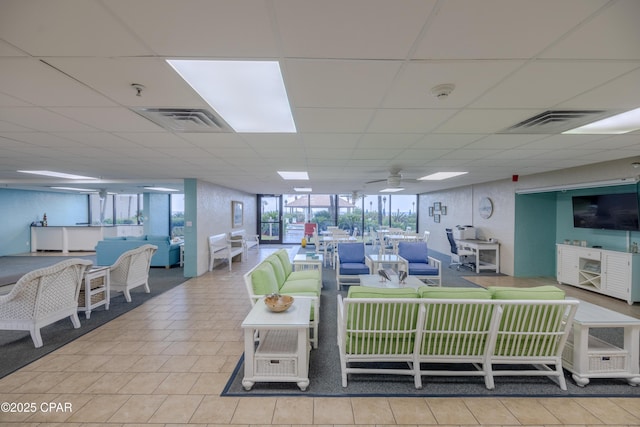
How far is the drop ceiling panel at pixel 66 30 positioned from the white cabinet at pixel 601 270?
6873 mm

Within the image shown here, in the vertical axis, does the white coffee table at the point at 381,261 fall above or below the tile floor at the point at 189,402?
above

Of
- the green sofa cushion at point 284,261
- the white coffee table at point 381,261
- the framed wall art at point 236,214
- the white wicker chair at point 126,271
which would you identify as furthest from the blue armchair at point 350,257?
the framed wall art at point 236,214

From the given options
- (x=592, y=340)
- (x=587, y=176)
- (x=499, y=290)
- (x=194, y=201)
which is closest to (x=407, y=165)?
(x=499, y=290)

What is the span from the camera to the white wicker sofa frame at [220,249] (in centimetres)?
710

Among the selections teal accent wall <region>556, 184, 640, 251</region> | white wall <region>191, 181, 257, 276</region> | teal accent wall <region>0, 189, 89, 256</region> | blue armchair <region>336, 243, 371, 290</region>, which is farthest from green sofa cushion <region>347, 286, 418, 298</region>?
teal accent wall <region>0, 189, 89, 256</region>

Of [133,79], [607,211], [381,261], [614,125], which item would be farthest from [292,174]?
[607,211]

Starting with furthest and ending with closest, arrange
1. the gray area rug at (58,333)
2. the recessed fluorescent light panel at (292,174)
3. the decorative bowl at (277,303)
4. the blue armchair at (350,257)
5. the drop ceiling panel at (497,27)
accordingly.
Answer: the recessed fluorescent light panel at (292,174)
the blue armchair at (350,257)
the gray area rug at (58,333)
the decorative bowl at (277,303)
the drop ceiling panel at (497,27)

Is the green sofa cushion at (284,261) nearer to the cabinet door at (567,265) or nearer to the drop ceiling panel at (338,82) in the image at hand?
the drop ceiling panel at (338,82)

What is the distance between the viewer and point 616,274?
460 cm

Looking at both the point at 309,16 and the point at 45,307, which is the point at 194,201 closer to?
the point at 45,307

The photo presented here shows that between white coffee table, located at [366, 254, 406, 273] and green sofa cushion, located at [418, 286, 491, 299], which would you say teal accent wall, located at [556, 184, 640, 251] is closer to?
white coffee table, located at [366, 254, 406, 273]

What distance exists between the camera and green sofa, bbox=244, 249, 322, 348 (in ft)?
9.91

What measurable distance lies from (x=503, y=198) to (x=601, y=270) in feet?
7.73

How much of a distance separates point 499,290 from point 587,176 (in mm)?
4439
